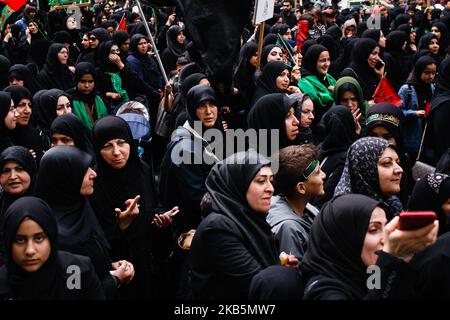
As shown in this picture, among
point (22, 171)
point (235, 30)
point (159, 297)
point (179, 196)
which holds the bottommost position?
point (159, 297)

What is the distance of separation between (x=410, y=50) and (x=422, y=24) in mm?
1788

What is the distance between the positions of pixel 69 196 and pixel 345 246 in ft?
4.95

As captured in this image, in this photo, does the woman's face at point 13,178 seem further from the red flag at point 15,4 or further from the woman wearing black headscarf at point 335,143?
the red flag at point 15,4

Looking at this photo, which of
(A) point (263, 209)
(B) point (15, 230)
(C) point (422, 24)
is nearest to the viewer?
(B) point (15, 230)

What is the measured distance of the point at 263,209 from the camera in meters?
3.20

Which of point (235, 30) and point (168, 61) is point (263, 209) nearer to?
point (235, 30)

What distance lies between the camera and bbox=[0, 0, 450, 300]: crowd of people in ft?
8.80

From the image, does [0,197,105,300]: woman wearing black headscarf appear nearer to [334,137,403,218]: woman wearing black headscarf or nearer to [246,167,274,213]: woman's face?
[246,167,274,213]: woman's face

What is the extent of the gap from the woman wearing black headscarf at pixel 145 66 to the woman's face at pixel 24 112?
260 cm

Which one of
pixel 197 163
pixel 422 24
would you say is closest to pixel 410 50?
pixel 422 24

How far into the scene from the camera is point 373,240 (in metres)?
2.67

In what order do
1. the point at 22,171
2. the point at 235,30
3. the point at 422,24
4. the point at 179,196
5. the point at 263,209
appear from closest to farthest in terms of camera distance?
the point at 263,209 < the point at 22,171 < the point at 179,196 < the point at 235,30 < the point at 422,24

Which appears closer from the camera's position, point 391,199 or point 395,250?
point 395,250

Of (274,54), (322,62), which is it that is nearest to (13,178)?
(274,54)
